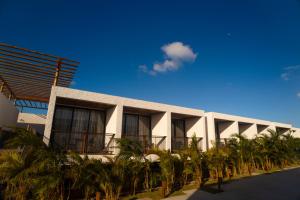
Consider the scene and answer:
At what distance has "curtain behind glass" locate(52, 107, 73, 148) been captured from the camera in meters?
9.50

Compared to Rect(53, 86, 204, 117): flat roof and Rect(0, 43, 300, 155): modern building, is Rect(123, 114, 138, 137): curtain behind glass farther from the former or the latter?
Rect(53, 86, 204, 117): flat roof

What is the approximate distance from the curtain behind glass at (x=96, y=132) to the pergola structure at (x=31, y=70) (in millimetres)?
2773

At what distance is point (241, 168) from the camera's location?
1141cm

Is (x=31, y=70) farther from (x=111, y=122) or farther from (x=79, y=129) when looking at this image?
(x=111, y=122)

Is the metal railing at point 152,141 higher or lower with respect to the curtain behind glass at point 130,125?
lower

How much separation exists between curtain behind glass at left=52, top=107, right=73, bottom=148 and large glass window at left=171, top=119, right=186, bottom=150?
7547mm

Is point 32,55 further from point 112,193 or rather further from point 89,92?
point 112,193

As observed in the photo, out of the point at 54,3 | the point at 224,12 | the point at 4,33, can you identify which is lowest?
the point at 4,33

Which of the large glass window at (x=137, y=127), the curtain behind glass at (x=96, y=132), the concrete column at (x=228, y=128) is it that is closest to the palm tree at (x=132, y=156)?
the curtain behind glass at (x=96, y=132)

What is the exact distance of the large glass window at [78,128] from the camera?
9.61 m

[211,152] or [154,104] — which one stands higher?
[154,104]

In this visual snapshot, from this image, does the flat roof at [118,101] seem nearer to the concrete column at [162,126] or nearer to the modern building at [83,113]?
the modern building at [83,113]

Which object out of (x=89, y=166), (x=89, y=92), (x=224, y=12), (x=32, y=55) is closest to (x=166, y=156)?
(x=89, y=166)

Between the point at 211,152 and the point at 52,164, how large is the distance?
7808 millimetres
